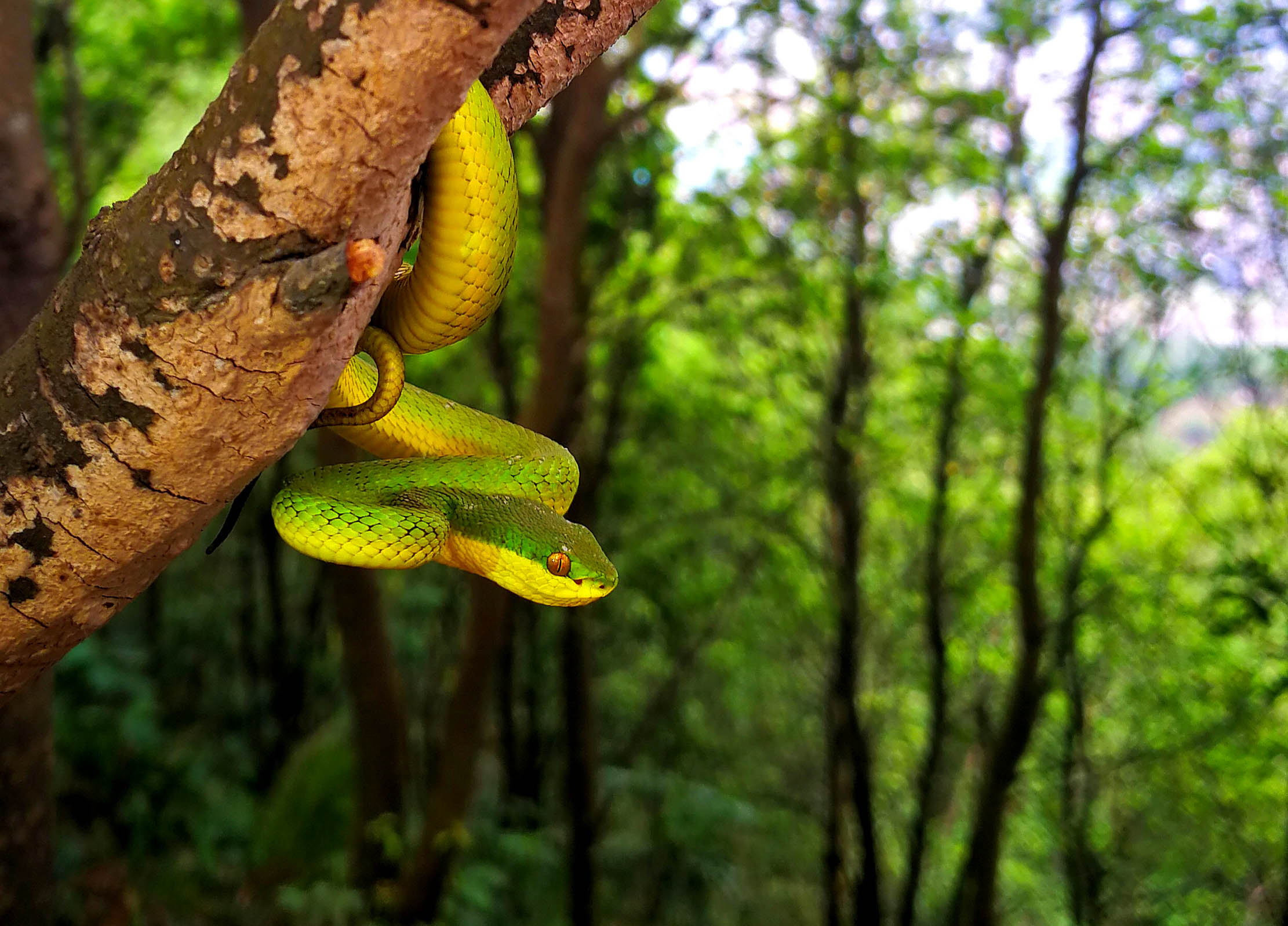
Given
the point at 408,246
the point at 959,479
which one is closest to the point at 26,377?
the point at 408,246

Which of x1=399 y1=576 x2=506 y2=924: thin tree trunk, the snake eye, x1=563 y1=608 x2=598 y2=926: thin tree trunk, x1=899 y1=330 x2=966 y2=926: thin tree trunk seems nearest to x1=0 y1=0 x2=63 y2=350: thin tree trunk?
the snake eye

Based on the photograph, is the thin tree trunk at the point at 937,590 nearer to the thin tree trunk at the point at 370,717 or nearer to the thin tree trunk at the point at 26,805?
the thin tree trunk at the point at 370,717

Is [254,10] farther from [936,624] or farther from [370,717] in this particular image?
[936,624]

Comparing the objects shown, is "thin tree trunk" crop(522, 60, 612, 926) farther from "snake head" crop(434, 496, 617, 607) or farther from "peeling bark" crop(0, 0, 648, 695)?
"peeling bark" crop(0, 0, 648, 695)

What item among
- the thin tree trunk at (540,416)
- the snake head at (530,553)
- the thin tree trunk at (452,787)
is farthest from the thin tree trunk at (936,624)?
the snake head at (530,553)

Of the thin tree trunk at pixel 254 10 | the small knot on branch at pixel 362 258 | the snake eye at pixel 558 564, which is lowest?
the snake eye at pixel 558 564

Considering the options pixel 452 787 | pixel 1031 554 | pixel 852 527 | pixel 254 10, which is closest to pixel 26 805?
→ pixel 452 787
